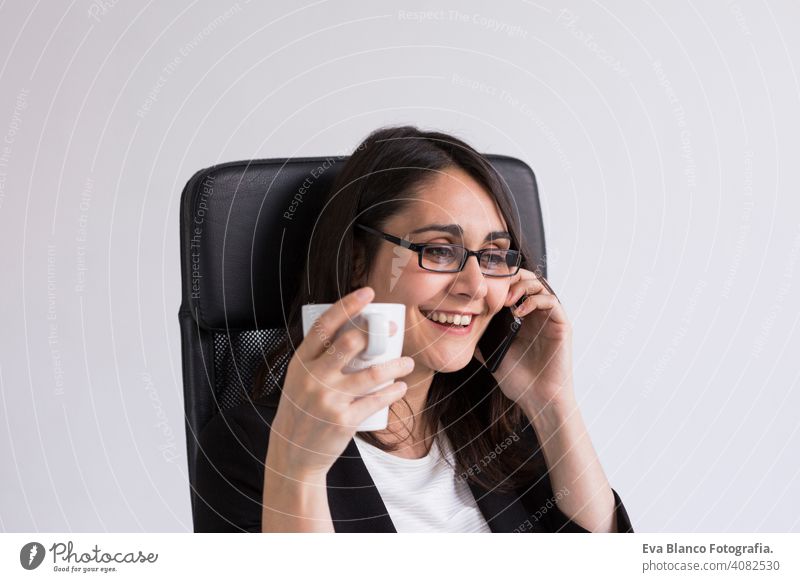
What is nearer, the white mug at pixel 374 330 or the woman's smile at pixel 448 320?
the white mug at pixel 374 330

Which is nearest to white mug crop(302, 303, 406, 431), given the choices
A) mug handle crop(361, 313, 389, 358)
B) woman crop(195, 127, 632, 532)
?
mug handle crop(361, 313, 389, 358)

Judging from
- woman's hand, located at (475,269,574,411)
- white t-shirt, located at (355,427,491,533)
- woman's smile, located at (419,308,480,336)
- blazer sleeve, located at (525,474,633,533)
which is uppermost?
woman's smile, located at (419,308,480,336)

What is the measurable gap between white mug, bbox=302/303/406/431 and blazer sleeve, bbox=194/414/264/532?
27 cm

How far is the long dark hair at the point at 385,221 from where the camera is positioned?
3.68ft

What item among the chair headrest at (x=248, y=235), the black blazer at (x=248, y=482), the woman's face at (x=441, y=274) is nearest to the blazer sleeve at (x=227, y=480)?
the black blazer at (x=248, y=482)

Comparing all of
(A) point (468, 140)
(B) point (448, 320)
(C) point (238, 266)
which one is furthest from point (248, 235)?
(A) point (468, 140)

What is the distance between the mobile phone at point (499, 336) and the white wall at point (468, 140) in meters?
0.34

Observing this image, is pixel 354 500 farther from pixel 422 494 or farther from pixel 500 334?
pixel 500 334

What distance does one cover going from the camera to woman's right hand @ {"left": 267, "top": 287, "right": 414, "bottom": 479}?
74cm

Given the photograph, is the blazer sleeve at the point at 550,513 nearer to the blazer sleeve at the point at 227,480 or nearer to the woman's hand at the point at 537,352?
the woman's hand at the point at 537,352

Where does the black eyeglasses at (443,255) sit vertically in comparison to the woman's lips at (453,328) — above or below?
above

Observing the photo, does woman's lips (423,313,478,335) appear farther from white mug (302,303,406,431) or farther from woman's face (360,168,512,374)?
white mug (302,303,406,431)

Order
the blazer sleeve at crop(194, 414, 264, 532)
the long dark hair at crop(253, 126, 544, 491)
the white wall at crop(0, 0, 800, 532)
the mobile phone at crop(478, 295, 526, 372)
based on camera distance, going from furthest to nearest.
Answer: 1. the white wall at crop(0, 0, 800, 532)
2. the mobile phone at crop(478, 295, 526, 372)
3. the long dark hair at crop(253, 126, 544, 491)
4. the blazer sleeve at crop(194, 414, 264, 532)

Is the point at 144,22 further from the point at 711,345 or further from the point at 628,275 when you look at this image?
the point at 711,345
